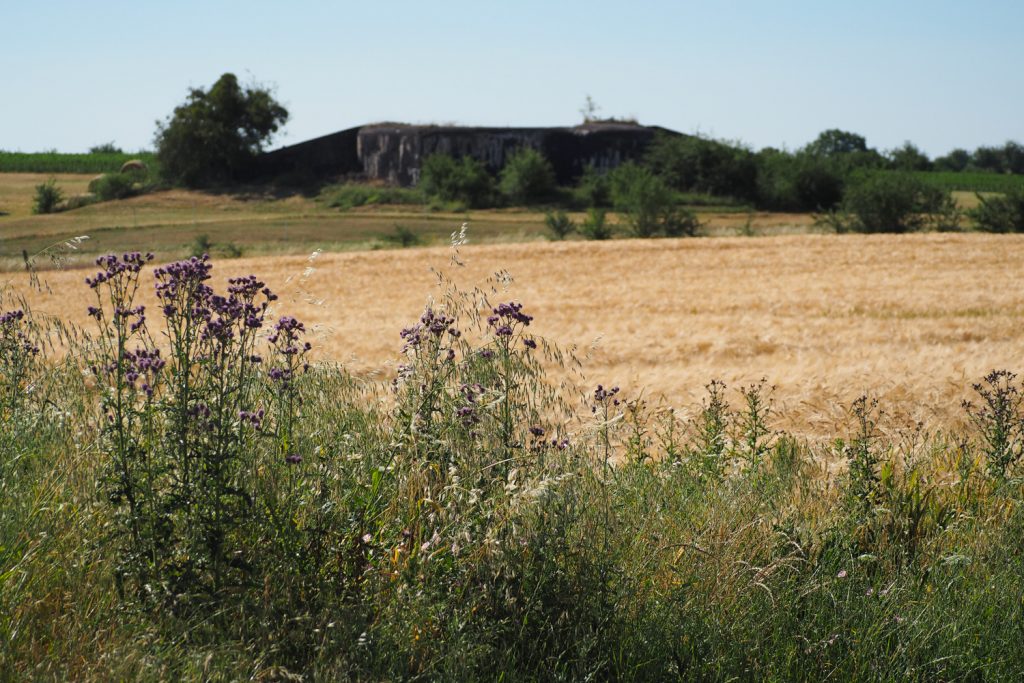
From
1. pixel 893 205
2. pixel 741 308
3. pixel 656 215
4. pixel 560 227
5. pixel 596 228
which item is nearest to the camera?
pixel 741 308

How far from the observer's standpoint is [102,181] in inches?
A: 1709

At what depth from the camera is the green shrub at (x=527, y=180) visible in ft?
153

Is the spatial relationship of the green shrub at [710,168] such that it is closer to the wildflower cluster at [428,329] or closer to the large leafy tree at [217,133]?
the large leafy tree at [217,133]

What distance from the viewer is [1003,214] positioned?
29359 mm

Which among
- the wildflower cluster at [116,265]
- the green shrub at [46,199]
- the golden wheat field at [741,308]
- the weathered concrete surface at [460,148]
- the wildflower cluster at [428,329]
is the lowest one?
the golden wheat field at [741,308]

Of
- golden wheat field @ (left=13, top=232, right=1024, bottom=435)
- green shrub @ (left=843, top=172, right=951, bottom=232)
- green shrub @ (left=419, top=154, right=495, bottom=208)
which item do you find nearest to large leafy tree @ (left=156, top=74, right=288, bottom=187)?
green shrub @ (left=419, top=154, right=495, bottom=208)

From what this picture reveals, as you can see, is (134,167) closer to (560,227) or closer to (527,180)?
(527,180)

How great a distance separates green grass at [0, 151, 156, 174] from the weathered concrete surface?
28.1 ft

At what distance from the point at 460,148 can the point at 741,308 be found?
119ft

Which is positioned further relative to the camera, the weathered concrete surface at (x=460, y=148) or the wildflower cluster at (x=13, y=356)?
the weathered concrete surface at (x=460, y=148)

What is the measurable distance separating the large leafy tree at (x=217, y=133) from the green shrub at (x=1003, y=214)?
118ft

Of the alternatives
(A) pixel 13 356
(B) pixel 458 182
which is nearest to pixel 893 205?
(B) pixel 458 182

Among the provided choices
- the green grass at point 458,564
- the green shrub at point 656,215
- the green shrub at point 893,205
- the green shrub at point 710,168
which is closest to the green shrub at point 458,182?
the green shrub at point 710,168

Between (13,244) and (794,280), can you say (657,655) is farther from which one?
(13,244)
